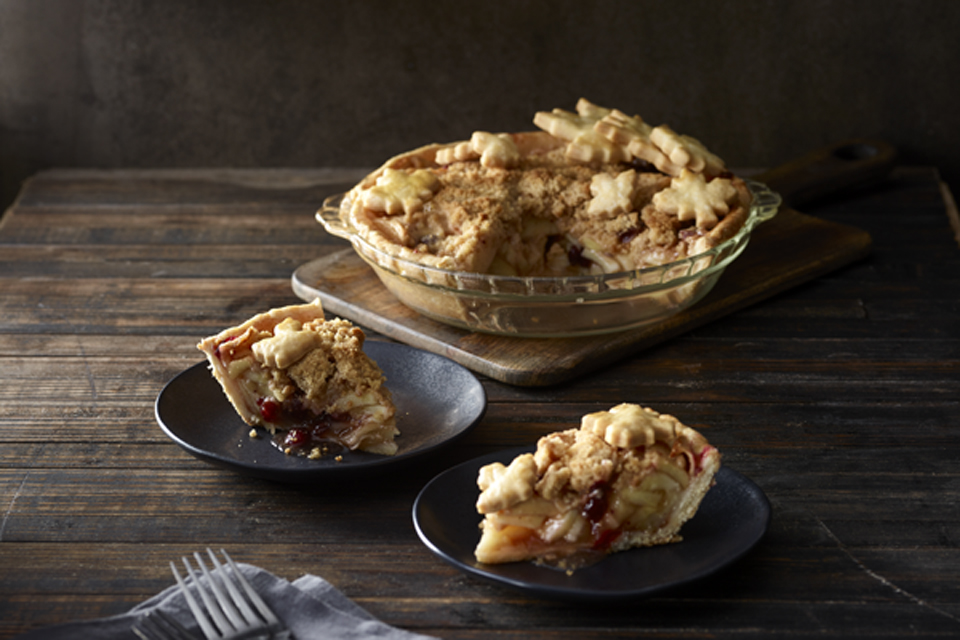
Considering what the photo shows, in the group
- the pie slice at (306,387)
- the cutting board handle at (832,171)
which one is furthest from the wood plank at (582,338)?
the pie slice at (306,387)

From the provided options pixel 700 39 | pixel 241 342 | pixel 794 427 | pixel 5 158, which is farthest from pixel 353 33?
pixel 794 427

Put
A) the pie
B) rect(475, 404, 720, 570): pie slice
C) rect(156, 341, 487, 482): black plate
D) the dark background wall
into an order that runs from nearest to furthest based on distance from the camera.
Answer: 1. rect(475, 404, 720, 570): pie slice
2. rect(156, 341, 487, 482): black plate
3. the pie
4. the dark background wall

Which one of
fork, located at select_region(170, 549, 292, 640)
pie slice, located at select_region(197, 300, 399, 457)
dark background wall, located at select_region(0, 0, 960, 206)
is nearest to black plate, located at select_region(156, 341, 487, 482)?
pie slice, located at select_region(197, 300, 399, 457)

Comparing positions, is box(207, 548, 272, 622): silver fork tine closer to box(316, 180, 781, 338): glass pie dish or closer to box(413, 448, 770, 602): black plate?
box(413, 448, 770, 602): black plate

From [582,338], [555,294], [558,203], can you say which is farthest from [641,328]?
[558,203]

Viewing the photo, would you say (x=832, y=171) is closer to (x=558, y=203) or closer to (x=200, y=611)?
(x=558, y=203)

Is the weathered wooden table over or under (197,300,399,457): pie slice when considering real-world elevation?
under

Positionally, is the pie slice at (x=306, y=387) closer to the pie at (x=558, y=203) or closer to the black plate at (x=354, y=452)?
the black plate at (x=354, y=452)
